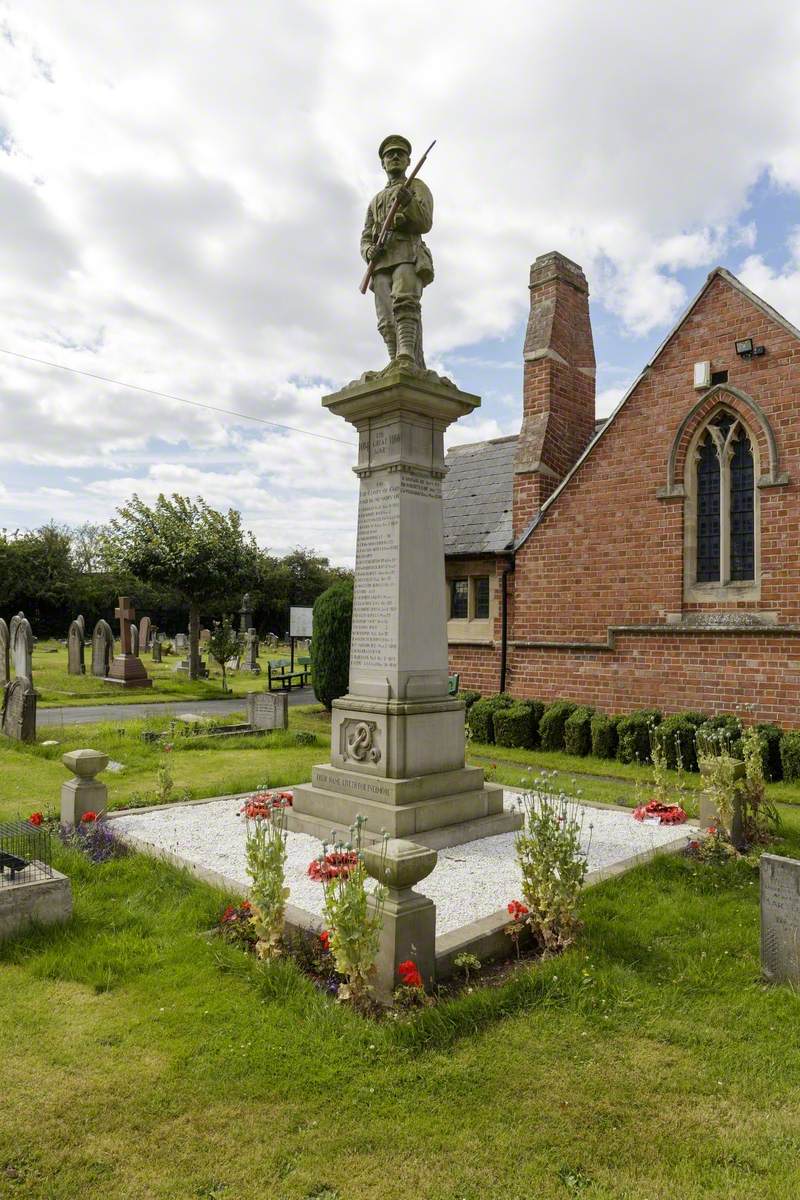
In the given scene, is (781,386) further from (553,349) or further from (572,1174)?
(572,1174)

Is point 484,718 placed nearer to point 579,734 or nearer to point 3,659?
point 579,734

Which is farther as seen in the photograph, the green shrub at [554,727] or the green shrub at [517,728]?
the green shrub at [517,728]

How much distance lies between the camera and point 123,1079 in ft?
12.1

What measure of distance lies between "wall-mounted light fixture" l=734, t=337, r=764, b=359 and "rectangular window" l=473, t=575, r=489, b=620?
670 cm

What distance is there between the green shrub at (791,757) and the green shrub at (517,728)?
459 centimetres

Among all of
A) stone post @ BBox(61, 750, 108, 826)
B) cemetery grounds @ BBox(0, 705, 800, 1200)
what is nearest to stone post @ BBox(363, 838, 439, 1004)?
cemetery grounds @ BBox(0, 705, 800, 1200)

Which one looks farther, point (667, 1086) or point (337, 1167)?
point (667, 1086)

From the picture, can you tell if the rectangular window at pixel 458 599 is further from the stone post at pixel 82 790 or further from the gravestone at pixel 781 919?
the gravestone at pixel 781 919

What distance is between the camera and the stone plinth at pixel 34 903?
17.0 ft

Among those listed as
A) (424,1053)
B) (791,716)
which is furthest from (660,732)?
(424,1053)

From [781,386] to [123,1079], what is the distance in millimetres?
12940

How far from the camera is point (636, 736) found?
1298 cm

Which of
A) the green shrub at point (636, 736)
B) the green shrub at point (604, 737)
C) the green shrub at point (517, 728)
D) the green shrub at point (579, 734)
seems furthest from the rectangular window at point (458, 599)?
the green shrub at point (636, 736)

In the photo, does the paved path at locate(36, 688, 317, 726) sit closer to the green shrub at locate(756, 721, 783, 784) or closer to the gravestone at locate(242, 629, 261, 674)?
the gravestone at locate(242, 629, 261, 674)
